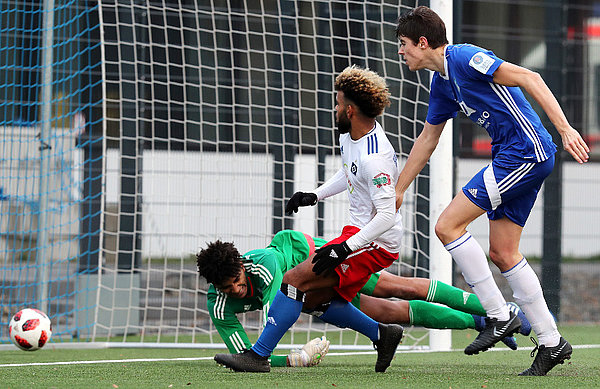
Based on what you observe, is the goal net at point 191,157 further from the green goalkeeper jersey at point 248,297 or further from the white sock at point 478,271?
the white sock at point 478,271

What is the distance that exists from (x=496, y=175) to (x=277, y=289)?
1309 millimetres

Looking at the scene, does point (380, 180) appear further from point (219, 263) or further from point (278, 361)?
point (278, 361)

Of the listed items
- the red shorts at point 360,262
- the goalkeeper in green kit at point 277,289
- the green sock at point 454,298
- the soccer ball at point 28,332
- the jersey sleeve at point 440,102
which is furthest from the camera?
the soccer ball at point 28,332

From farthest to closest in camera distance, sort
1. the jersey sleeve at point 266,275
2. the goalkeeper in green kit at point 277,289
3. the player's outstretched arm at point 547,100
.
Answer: the jersey sleeve at point 266,275 → the goalkeeper in green kit at point 277,289 → the player's outstretched arm at point 547,100

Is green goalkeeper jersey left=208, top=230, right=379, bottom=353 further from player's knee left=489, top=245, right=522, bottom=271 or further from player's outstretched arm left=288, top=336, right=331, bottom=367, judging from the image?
player's knee left=489, top=245, right=522, bottom=271

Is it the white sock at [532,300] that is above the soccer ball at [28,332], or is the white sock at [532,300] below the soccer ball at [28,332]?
above

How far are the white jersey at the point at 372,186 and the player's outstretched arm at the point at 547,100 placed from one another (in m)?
0.58

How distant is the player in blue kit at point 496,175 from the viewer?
11.5 ft

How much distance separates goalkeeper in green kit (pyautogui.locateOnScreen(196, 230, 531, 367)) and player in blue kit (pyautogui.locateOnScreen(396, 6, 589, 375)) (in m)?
0.42

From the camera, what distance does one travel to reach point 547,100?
3.33 meters

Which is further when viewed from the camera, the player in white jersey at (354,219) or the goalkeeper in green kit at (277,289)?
the goalkeeper in green kit at (277,289)

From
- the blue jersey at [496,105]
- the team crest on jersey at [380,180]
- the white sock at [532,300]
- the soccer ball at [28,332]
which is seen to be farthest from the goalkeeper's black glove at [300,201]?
the soccer ball at [28,332]

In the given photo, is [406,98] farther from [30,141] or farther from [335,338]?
[30,141]

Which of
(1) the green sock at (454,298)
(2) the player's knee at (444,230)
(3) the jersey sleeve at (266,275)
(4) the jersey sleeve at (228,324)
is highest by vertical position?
(2) the player's knee at (444,230)
